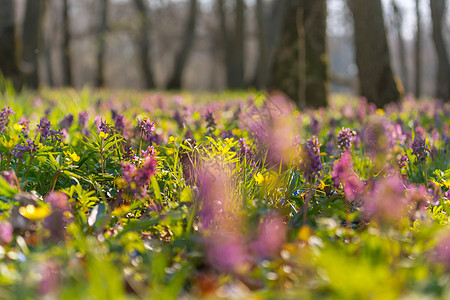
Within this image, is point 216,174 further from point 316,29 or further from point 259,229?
point 316,29

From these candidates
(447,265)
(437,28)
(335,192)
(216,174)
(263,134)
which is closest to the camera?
(447,265)

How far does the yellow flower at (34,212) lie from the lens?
5.12 ft

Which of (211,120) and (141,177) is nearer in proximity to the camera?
(141,177)

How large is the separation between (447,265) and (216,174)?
112 cm

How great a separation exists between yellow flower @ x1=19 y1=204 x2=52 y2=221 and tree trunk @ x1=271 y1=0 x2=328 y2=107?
626 cm

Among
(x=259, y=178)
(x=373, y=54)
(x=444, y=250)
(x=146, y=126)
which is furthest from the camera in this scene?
(x=373, y=54)

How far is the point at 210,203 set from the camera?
2.02 meters

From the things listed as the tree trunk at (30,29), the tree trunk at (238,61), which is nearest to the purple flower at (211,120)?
the tree trunk at (30,29)

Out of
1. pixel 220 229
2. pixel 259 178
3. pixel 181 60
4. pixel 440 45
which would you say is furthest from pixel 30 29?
pixel 181 60

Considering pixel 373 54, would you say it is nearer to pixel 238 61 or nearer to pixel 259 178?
pixel 259 178

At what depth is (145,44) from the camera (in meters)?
24.5

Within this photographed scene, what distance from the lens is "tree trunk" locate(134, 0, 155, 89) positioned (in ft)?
75.6

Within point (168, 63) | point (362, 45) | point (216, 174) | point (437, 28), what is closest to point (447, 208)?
point (216, 174)

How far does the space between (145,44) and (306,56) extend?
17953 millimetres
